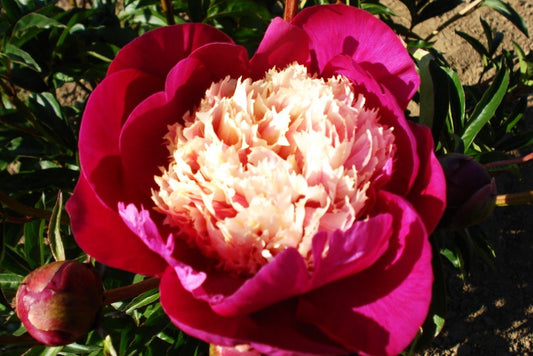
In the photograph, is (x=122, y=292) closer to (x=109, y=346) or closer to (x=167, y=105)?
(x=109, y=346)

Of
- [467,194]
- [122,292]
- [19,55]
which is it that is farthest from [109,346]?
[19,55]

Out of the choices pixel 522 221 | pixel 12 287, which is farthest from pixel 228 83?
pixel 522 221

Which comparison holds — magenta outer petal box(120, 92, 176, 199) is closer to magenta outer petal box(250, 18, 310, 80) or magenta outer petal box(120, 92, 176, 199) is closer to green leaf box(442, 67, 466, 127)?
magenta outer petal box(250, 18, 310, 80)

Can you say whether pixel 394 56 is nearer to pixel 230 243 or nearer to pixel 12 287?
pixel 230 243

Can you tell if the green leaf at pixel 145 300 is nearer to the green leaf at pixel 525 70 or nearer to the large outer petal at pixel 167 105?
the large outer petal at pixel 167 105

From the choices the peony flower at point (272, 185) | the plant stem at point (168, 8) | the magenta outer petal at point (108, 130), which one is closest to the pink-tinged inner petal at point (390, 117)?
the peony flower at point (272, 185)

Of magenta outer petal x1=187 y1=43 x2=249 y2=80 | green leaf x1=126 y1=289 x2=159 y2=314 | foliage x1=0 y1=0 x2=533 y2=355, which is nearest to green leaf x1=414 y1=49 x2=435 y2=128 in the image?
foliage x1=0 y1=0 x2=533 y2=355

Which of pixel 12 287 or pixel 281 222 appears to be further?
pixel 12 287
